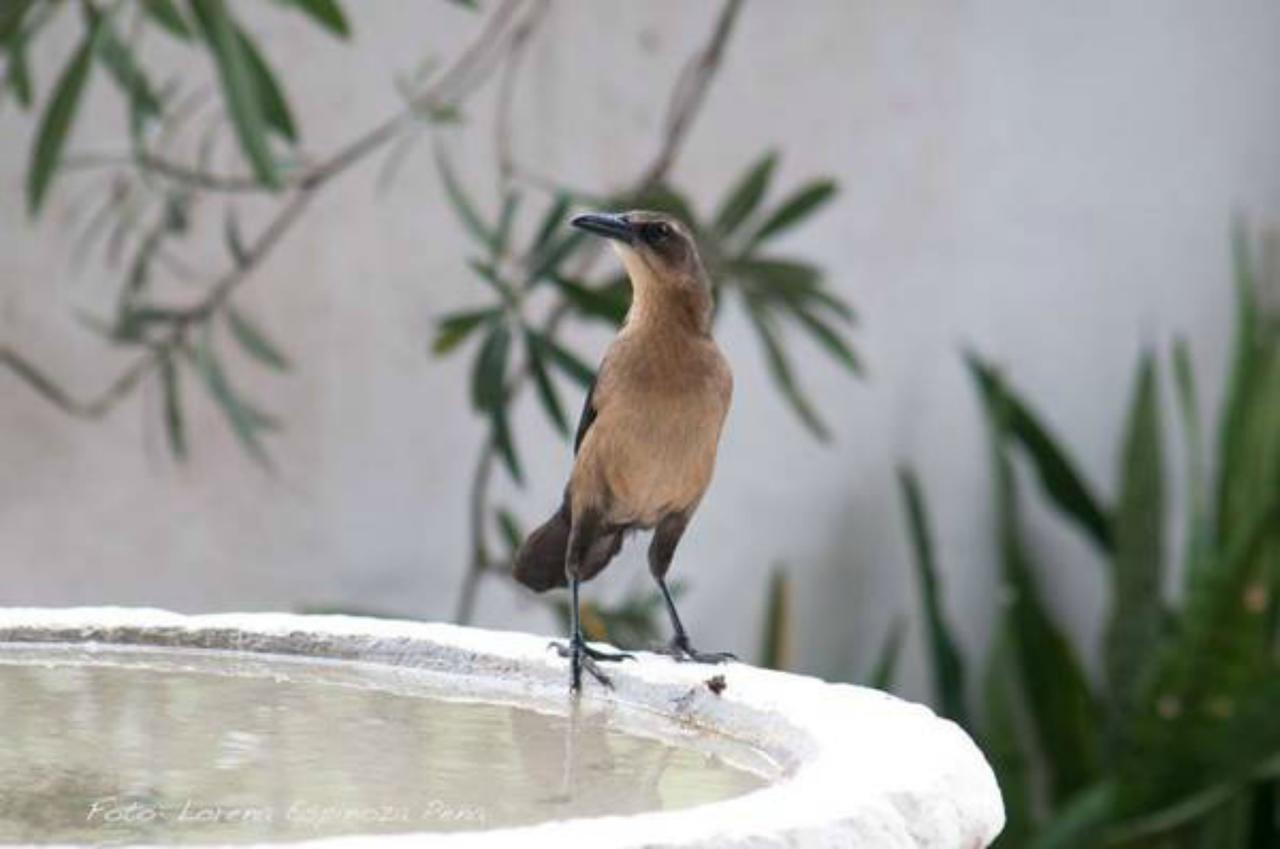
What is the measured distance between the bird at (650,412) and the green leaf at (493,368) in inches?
59.4

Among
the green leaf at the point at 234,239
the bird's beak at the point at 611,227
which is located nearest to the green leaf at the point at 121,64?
the green leaf at the point at 234,239

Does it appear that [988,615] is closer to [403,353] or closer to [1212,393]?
[1212,393]

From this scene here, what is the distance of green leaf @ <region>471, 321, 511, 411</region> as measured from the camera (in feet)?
12.9

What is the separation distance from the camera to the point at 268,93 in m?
3.86

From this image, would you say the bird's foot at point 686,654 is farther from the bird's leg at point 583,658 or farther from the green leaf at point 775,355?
the green leaf at point 775,355

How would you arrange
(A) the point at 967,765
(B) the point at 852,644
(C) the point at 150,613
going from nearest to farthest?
(A) the point at 967,765
(C) the point at 150,613
(B) the point at 852,644

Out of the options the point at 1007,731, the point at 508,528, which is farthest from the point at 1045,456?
the point at 508,528

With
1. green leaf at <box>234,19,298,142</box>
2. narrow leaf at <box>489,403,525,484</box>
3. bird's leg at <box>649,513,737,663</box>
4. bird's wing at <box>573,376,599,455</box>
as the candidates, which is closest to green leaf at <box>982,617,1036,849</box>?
narrow leaf at <box>489,403,525,484</box>

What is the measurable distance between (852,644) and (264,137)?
87.3 inches

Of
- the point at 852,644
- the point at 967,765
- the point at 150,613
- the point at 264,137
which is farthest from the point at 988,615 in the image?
the point at 967,765

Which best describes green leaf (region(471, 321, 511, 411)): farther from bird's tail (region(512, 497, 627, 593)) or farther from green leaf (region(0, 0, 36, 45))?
bird's tail (region(512, 497, 627, 593))

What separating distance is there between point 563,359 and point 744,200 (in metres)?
0.65

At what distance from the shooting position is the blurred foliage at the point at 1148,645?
15.8 ft

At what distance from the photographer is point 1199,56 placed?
18.3 feet
